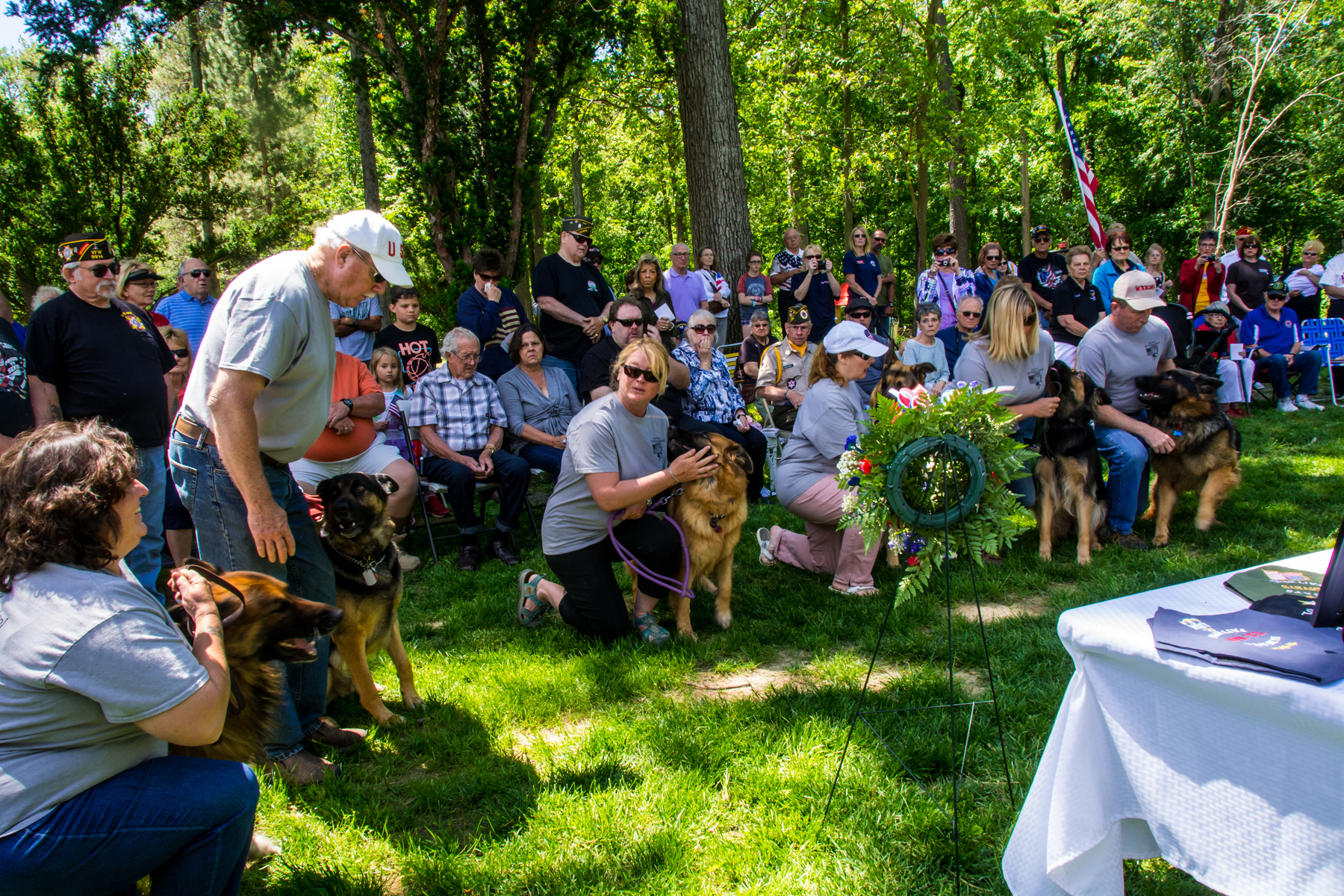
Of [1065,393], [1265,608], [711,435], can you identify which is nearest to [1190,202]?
[1065,393]

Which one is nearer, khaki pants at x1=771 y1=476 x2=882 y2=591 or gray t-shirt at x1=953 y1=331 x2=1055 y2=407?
khaki pants at x1=771 y1=476 x2=882 y2=591

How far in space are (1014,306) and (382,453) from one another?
14.3 ft

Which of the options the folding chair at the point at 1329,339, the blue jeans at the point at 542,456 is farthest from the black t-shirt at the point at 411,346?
the folding chair at the point at 1329,339

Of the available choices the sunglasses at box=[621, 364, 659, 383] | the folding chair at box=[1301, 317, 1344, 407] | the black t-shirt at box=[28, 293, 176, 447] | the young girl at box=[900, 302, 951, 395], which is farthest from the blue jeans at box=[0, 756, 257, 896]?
the folding chair at box=[1301, 317, 1344, 407]

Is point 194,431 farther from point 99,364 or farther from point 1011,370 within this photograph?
point 1011,370

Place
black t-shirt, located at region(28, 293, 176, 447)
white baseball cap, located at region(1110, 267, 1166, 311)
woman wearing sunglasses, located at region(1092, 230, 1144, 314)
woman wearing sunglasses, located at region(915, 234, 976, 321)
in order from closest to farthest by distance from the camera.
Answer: black t-shirt, located at region(28, 293, 176, 447), white baseball cap, located at region(1110, 267, 1166, 311), woman wearing sunglasses, located at region(1092, 230, 1144, 314), woman wearing sunglasses, located at region(915, 234, 976, 321)

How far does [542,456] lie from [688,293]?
3.49 m

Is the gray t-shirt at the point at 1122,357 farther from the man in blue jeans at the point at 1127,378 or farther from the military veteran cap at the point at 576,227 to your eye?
the military veteran cap at the point at 576,227

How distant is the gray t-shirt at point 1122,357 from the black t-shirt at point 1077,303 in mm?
2664

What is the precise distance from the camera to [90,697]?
5.70ft

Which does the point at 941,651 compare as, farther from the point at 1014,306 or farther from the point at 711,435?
the point at 1014,306

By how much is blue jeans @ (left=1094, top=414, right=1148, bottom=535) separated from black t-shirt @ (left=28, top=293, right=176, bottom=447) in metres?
5.84

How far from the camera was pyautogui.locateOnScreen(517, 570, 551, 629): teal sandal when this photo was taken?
455 centimetres

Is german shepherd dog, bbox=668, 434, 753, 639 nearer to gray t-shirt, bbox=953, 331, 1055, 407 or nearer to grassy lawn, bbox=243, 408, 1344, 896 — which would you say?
grassy lawn, bbox=243, 408, 1344, 896
